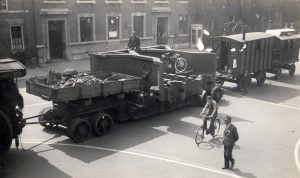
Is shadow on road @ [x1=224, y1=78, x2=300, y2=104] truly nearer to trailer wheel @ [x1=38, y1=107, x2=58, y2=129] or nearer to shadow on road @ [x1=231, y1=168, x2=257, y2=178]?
shadow on road @ [x1=231, y1=168, x2=257, y2=178]

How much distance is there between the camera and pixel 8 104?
1039cm

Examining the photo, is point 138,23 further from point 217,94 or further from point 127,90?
point 127,90

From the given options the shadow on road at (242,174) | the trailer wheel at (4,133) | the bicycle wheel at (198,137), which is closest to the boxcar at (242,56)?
the bicycle wheel at (198,137)

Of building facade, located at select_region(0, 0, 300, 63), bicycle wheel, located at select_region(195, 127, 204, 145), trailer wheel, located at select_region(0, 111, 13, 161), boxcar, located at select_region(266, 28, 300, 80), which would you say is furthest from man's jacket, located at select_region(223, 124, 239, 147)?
building facade, located at select_region(0, 0, 300, 63)

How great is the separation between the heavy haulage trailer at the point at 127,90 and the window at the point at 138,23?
15.6 metres

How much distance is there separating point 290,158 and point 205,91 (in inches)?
265

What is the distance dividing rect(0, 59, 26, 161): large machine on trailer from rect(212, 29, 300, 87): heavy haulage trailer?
1329 centimetres

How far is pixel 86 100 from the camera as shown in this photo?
41.5 feet

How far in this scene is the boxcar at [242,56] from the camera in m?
20.4

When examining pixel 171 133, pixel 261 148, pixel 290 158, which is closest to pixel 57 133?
pixel 171 133

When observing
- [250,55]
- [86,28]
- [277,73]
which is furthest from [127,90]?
[86,28]

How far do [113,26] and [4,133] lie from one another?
76.0 ft

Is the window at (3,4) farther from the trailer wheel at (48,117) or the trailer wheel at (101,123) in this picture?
the trailer wheel at (101,123)

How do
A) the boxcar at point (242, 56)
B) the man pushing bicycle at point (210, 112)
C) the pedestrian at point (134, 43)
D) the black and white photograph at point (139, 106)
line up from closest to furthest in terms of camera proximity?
1. the black and white photograph at point (139, 106)
2. the man pushing bicycle at point (210, 112)
3. the pedestrian at point (134, 43)
4. the boxcar at point (242, 56)
